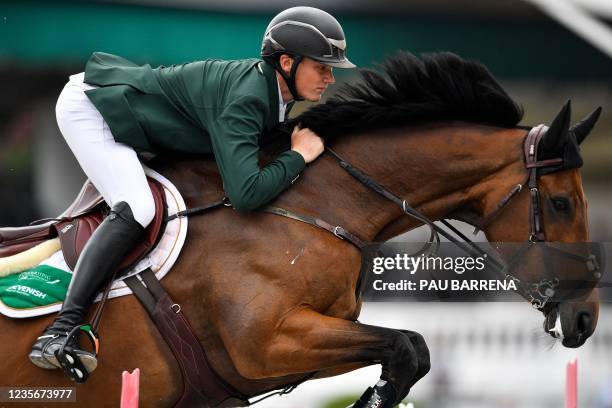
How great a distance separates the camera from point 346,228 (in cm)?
454

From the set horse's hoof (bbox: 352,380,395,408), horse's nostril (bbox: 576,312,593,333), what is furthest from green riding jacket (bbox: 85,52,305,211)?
horse's nostril (bbox: 576,312,593,333)

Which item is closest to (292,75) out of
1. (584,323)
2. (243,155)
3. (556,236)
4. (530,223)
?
(243,155)

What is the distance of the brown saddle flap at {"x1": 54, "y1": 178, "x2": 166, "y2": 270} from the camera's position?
4.45 meters

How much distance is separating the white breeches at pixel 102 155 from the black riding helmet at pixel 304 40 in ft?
2.58

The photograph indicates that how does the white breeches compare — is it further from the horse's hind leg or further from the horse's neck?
the horse's hind leg

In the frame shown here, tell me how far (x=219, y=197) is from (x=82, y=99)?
77cm

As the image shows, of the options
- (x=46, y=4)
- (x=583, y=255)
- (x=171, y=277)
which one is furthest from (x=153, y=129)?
(x=46, y=4)

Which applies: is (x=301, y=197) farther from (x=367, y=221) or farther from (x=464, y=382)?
(x=464, y=382)

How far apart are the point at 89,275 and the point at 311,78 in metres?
1.32

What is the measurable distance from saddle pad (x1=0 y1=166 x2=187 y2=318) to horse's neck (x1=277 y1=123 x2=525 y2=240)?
21.0 inches

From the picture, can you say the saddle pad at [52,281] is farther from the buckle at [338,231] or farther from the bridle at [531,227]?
the bridle at [531,227]

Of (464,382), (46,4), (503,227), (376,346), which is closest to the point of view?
(376,346)

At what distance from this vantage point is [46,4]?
13445mm

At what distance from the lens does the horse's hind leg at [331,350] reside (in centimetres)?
423
